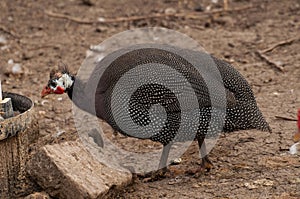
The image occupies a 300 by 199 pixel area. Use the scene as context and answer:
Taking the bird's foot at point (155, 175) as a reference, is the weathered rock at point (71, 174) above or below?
above

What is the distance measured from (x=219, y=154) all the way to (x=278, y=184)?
0.61 m

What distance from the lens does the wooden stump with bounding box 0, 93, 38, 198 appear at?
3291mm

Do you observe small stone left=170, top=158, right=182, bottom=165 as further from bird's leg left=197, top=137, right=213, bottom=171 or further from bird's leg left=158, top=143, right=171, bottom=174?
bird's leg left=197, top=137, right=213, bottom=171

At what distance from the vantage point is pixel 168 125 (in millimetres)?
3467

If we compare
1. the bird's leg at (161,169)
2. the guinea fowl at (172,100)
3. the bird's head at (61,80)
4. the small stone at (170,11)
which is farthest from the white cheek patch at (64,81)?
the small stone at (170,11)

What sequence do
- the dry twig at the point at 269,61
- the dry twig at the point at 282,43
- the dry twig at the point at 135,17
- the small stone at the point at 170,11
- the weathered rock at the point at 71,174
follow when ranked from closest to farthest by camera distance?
the weathered rock at the point at 71,174, the dry twig at the point at 269,61, the dry twig at the point at 282,43, the dry twig at the point at 135,17, the small stone at the point at 170,11

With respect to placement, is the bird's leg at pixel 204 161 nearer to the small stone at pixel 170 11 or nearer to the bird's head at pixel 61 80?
the bird's head at pixel 61 80

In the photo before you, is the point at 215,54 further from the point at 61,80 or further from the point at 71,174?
the point at 71,174

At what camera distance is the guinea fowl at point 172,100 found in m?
3.45

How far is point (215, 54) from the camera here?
5.80 metres

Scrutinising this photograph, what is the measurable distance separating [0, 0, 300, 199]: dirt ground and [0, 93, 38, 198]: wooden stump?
51 centimetres

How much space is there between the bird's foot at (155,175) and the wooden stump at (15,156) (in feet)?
2.40

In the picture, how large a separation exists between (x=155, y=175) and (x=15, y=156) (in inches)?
34.9

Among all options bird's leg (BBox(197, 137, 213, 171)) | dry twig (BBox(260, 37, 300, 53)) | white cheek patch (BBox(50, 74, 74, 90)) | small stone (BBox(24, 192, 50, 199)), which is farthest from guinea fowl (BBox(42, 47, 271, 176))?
dry twig (BBox(260, 37, 300, 53))
